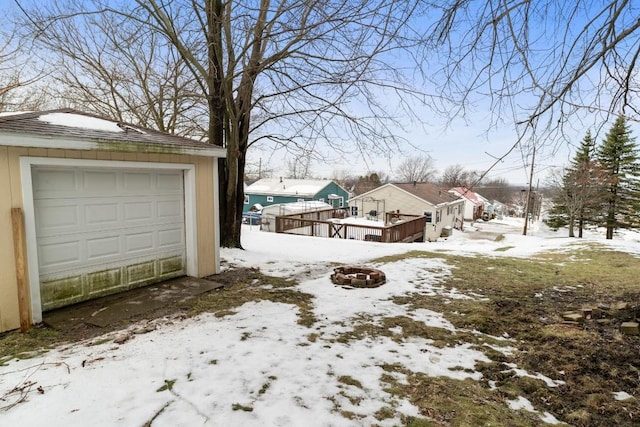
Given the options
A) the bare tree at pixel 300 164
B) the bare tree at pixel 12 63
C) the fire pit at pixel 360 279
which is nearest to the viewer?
the fire pit at pixel 360 279

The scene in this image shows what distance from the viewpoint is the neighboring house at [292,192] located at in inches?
1243

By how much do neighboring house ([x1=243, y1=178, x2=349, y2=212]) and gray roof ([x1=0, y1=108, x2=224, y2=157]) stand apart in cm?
2581

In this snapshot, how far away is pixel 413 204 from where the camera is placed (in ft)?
87.1

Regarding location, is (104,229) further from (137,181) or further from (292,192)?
(292,192)

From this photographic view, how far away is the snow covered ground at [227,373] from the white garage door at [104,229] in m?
1.35

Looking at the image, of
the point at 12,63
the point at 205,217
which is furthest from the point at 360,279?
the point at 12,63

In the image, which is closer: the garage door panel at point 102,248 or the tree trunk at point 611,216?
the garage door panel at point 102,248

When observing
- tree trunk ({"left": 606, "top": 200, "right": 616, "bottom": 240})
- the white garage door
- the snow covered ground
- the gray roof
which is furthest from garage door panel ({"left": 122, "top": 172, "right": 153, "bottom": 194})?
tree trunk ({"left": 606, "top": 200, "right": 616, "bottom": 240})

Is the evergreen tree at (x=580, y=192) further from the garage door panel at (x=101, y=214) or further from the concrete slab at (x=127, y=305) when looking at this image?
the garage door panel at (x=101, y=214)

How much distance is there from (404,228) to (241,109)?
10165 mm

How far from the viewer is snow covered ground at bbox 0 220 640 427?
7.20 ft

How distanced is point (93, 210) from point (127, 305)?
1.30 meters

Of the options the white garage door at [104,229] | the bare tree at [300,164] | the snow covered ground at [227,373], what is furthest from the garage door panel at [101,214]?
the bare tree at [300,164]

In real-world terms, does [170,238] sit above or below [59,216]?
below
